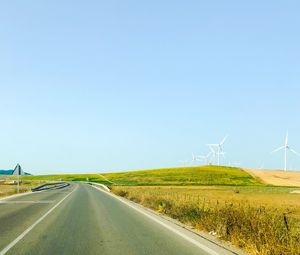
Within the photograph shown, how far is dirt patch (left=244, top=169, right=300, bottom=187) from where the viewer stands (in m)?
111

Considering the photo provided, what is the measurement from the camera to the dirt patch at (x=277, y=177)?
111 meters

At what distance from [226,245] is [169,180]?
10744 cm

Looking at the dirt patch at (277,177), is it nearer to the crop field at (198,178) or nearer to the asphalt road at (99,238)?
the crop field at (198,178)

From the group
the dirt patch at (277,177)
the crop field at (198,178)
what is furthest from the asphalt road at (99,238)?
the dirt patch at (277,177)

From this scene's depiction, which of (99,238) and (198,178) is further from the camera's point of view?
(198,178)

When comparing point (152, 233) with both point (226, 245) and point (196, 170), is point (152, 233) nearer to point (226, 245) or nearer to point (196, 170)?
point (226, 245)

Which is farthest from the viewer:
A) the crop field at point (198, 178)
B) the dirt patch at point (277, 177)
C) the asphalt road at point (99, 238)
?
the crop field at point (198, 178)

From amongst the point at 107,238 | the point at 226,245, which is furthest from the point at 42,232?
the point at 226,245

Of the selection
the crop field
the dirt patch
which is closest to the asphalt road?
the crop field

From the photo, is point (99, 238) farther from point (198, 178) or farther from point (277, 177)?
point (277, 177)

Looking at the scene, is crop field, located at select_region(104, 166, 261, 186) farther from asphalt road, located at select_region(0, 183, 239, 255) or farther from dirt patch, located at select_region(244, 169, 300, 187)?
asphalt road, located at select_region(0, 183, 239, 255)

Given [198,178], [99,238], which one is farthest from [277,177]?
[99,238]

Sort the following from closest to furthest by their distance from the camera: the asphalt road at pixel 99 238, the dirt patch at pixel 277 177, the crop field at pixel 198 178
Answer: the asphalt road at pixel 99 238 → the dirt patch at pixel 277 177 → the crop field at pixel 198 178

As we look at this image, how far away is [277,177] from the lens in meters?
124
